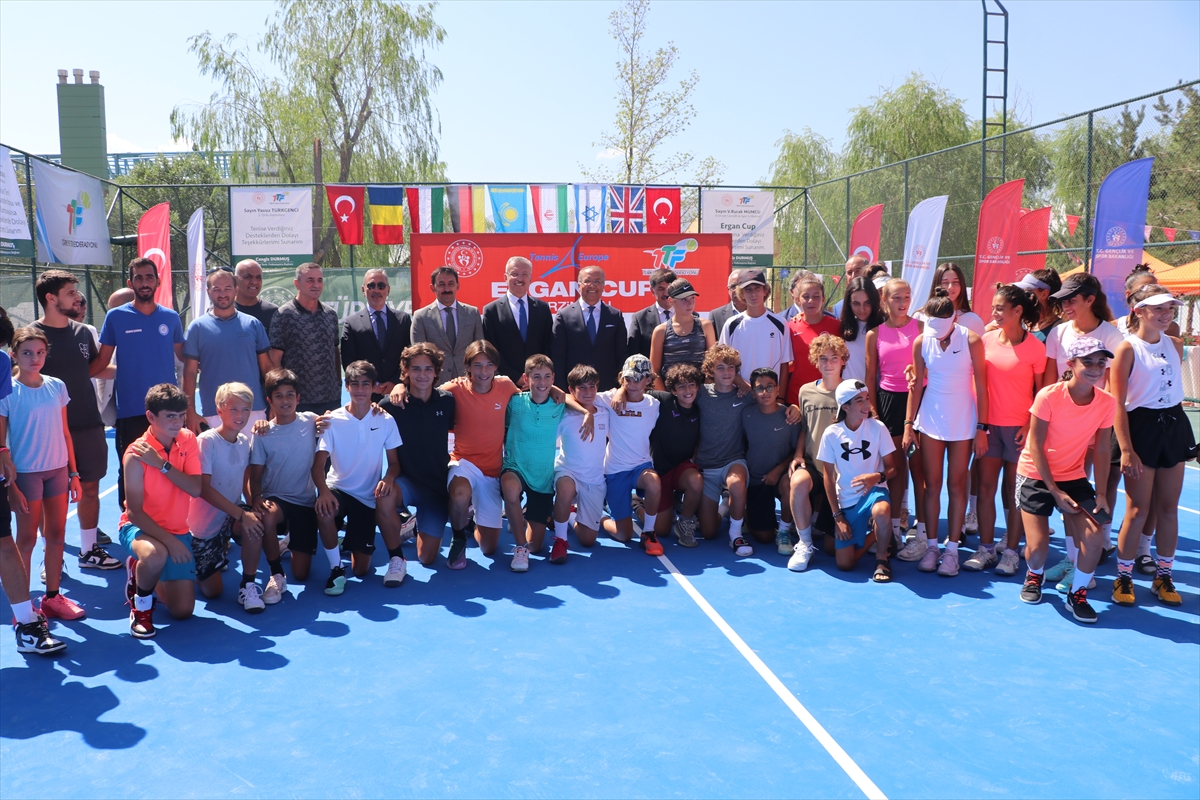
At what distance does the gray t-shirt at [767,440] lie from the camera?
6.30m

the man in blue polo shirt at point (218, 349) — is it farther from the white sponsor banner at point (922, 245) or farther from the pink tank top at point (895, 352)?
the white sponsor banner at point (922, 245)

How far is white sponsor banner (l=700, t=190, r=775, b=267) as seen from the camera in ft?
57.2

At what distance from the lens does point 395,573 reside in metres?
5.42

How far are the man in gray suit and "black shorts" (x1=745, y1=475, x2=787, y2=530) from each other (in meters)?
2.37

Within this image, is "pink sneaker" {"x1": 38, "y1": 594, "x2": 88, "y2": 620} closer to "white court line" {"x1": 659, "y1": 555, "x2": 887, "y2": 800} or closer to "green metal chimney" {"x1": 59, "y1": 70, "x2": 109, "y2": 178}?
"white court line" {"x1": 659, "y1": 555, "x2": 887, "y2": 800}

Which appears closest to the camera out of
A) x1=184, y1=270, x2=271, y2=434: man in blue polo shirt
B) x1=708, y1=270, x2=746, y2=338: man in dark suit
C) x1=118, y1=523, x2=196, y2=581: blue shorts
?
x1=118, y1=523, x2=196, y2=581: blue shorts

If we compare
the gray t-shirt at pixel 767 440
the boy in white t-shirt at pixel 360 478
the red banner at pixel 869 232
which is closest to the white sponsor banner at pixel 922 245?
the red banner at pixel 869 232

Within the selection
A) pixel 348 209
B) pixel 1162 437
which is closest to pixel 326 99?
pixel 348 209

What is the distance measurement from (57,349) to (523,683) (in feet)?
12.1

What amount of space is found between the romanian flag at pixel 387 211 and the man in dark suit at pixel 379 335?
10.4 meters

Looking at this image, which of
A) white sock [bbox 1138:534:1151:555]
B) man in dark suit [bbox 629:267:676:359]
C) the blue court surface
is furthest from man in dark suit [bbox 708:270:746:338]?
white sock [bbox 1138:534:1151:555]

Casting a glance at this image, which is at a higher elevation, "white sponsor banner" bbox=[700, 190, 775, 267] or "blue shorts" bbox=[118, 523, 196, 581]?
"white sponsor banner" bbox=[700, 190, 775, 267]

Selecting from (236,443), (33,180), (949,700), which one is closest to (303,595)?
(236,443)

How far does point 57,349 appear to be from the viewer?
17.5ft
